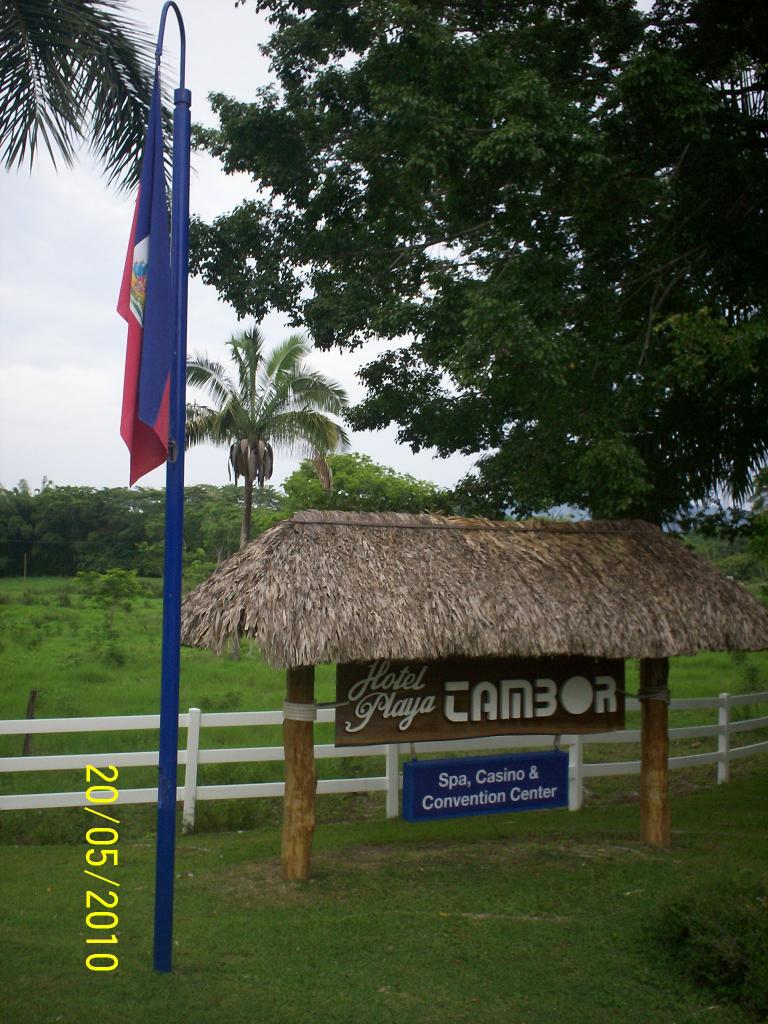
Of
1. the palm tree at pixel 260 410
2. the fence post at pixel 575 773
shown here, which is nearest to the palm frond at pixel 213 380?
the palm tree at pixel 260 410

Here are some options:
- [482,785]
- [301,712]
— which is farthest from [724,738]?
[301,712]

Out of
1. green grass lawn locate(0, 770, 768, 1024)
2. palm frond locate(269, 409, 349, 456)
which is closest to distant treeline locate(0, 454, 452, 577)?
palm frond locate(269, 409, 349, 456)

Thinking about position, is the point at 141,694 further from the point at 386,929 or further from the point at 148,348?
the point at 148,348

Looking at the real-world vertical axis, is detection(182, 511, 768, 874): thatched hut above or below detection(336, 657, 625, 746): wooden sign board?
above

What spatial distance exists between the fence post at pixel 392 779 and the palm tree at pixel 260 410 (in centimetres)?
1276

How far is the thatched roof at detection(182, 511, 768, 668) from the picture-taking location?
788 centimetres

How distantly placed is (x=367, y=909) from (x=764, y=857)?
13.4 ft

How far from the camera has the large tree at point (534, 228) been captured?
1038 cm

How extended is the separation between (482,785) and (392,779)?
5.67 ft

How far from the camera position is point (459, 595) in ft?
27.8

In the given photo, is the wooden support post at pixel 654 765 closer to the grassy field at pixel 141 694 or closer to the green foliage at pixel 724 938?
the green foliage at pixel 724 938

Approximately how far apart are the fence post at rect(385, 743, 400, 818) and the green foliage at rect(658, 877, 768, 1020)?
449 cm

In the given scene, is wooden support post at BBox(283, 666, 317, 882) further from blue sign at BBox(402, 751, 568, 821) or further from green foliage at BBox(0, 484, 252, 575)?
green foliage at BBox(0, 484, 252, 575)

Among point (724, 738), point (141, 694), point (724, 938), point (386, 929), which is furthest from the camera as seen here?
point (141, 694)
